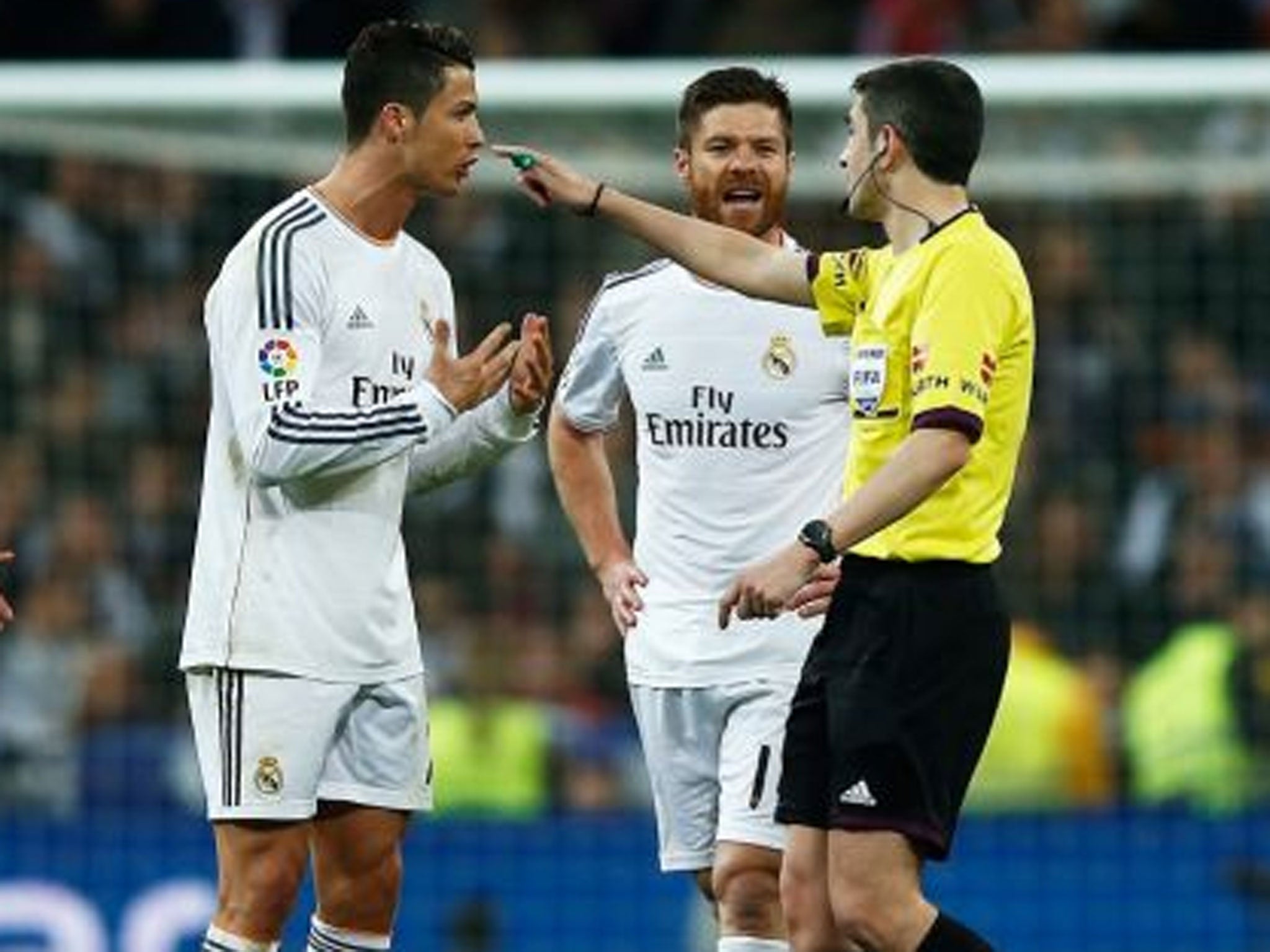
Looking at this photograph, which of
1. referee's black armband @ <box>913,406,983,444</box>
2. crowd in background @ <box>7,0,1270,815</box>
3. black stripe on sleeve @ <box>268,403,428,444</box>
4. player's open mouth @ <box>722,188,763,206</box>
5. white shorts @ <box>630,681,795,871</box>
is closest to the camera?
referee's black armband @ <box>913,406,983,444</box>

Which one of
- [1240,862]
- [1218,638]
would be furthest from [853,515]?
[1218,638]

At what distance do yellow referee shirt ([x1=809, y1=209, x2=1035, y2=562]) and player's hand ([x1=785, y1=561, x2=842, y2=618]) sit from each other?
63cm

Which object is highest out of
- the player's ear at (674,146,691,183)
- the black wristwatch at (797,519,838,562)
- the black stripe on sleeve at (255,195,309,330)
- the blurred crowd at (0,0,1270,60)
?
the blurred crowd at (0,0,1270,60)

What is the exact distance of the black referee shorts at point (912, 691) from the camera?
7.48 m

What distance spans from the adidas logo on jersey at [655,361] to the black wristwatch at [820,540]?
1.36 metres

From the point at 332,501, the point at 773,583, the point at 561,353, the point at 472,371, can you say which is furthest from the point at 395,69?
the point at 561,353

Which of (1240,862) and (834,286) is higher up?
(834,286)

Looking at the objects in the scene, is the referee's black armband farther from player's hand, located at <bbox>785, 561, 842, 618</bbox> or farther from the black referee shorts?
player's hand, located at <bbox>785, 561, 842, 618</bbox>

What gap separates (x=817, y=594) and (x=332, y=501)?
42.1 inches

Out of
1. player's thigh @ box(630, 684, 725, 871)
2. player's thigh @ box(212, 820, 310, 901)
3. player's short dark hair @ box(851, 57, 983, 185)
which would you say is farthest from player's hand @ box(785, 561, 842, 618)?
player's thigh @ box(212, 820, 310, 901)

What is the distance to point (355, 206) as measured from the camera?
26.4ft

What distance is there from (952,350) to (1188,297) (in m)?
5.96

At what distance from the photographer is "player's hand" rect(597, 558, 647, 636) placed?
864 centimetres

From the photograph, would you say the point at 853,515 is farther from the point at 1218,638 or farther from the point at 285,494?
the point at 1218,638
